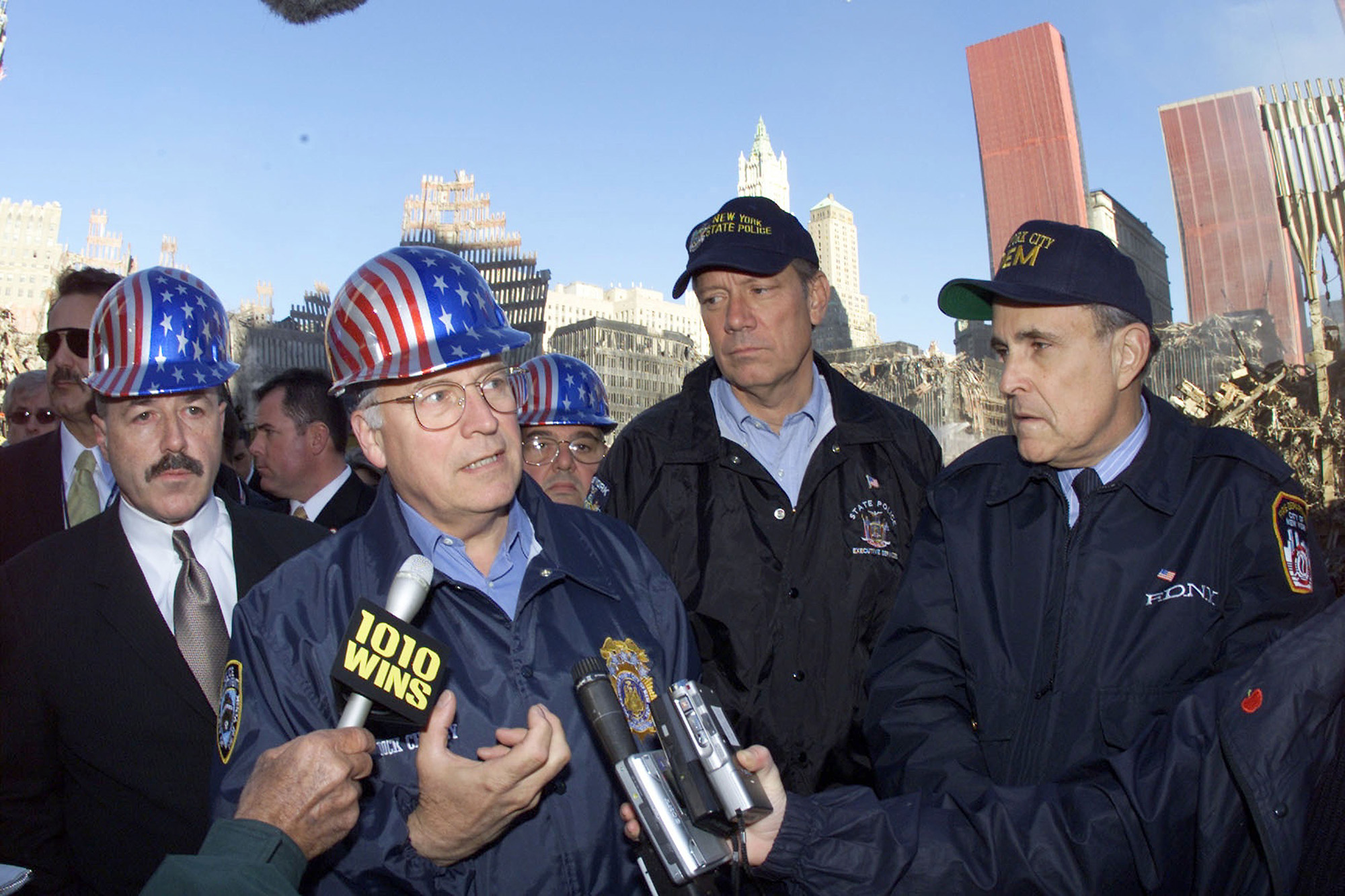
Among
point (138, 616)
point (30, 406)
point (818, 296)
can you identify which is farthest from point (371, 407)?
point (30, 406)

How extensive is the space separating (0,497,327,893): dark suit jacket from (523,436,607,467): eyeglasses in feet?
7.91

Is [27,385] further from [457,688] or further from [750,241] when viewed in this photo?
[457,688]

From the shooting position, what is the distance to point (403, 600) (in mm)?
1657

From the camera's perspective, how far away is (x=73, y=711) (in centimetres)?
263

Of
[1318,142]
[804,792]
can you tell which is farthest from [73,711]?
[1318,142]

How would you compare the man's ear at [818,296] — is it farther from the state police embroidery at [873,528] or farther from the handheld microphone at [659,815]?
the handheld microphone at [659,815]

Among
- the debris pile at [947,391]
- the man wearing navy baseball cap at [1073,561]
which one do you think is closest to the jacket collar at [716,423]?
the man wearing navy baseball cap at [1073,561]

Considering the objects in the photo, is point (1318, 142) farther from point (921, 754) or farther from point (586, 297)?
point (586, 297)

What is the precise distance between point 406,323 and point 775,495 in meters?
1.66

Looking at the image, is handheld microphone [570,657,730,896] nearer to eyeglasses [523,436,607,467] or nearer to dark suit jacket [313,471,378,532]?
eyeglasses [523,436,607,467]

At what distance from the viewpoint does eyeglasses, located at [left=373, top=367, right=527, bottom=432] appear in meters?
2.33

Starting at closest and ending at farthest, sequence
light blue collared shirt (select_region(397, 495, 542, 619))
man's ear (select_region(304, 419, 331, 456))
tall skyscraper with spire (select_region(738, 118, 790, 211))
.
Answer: light blue collared shirt (select_region(397, 495, 542, 619))
man's ear (select_region(304, 419, 331, 456))
tall skyscraper with spire (select_region(738, 118, 790, 211))

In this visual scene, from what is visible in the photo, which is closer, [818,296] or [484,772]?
[484,772]

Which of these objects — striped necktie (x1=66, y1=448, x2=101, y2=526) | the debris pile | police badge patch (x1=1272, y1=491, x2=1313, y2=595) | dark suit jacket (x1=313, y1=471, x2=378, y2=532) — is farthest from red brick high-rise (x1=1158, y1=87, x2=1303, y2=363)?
striped necktie (x1=66, y1=448, x2=101, y2=526)
